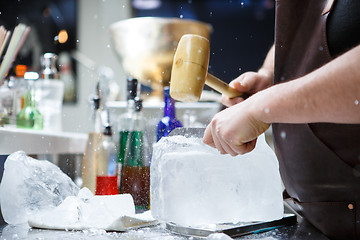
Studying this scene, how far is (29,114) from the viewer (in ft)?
5.16

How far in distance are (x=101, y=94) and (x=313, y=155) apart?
819mm

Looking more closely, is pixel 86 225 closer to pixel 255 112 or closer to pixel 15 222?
pixel 15 222

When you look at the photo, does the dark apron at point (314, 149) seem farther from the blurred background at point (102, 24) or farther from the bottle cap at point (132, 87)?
the blurred background at point (102, 24)

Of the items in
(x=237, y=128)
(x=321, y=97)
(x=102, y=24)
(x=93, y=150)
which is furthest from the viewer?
(x=102, y=24)

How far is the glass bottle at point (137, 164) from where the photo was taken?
3.86ft

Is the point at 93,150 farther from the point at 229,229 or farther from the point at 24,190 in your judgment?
the point at 229,229

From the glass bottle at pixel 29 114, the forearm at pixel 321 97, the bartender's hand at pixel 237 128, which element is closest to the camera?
the forearm at pixel 321 97

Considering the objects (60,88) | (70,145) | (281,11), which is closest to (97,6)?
(60,88)

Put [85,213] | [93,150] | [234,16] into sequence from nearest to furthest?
[85,213] → [93,150] → [234,16]

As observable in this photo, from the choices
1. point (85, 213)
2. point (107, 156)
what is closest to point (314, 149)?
point (85, 213)

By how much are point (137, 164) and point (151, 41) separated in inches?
30.1

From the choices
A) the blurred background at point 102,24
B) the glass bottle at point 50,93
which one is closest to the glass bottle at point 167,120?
the glass bottle at point 50,93

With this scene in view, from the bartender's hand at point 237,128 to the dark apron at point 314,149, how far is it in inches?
5.3

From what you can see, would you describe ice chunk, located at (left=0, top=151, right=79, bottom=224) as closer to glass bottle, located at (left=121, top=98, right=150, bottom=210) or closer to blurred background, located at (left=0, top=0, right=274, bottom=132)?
glass bottle, located at (left=121, top=98, right=150, bottom=210)
